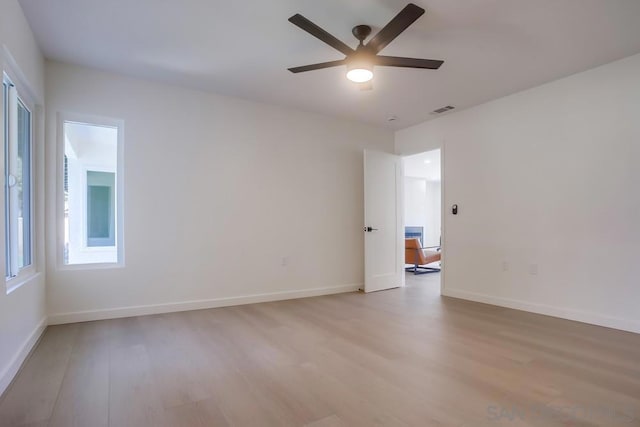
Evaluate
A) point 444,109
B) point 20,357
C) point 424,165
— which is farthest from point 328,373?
point 424,165

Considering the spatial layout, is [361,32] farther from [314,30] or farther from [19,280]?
[19,280]

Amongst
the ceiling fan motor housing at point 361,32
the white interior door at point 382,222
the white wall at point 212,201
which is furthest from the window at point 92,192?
the white interior door at point 382,222

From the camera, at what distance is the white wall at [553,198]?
324 cm

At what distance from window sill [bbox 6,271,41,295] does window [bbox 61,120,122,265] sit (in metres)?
0.52

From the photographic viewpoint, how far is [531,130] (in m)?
3.94

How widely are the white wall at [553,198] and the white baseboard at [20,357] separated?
15.1 feet

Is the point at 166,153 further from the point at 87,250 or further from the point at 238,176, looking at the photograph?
the point at 87,250

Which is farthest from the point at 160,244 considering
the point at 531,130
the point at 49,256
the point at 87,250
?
the point at 531,130

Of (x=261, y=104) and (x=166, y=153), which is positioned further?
(x=261, y=104)

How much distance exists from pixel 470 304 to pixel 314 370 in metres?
2.75

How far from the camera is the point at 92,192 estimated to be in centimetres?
369

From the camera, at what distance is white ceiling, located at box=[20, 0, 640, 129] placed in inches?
97.3

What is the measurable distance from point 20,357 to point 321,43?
11.0ft

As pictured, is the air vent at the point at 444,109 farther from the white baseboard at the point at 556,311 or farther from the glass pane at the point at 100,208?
the glass pane at the point at 100,208
